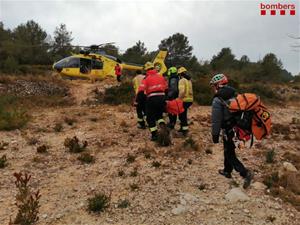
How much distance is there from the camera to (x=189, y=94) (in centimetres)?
1088

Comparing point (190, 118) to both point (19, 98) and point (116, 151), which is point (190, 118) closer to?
point (116, 151)

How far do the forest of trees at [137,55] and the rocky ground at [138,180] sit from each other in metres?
21.1

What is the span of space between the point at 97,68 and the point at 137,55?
1068 inches

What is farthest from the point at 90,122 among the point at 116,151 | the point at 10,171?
the point at 10,171

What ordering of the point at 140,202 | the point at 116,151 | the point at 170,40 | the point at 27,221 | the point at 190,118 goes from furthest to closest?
the point at 170,40
the point at 190,118
the point at 116,151
the point at 140,202
the point at 27,221

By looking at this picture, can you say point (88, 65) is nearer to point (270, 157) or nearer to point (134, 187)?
point (270, 157)

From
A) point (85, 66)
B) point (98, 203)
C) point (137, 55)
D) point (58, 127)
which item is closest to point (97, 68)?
point (85, 66)

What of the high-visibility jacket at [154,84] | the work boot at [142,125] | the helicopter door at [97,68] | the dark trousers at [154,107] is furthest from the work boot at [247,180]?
the helicopter door at [97,68]

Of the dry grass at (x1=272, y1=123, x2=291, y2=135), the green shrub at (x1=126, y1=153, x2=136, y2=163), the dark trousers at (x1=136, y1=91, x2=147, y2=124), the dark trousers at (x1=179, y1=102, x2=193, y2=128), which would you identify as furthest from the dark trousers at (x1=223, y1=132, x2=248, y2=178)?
the dry grass at (x1=272, y1=123, x2=291, y2=135)

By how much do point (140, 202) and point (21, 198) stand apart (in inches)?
88.1

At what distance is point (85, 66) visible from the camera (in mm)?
22781

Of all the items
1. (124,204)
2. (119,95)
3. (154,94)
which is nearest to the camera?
(124,204)

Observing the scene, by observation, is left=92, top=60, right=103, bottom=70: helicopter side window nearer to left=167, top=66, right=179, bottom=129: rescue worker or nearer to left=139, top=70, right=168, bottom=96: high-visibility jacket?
left=167, top=66, right=179, bottom=129: rescue worker

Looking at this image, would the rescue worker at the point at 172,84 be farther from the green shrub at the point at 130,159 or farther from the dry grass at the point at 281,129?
the dry grass at the point at 281,129
